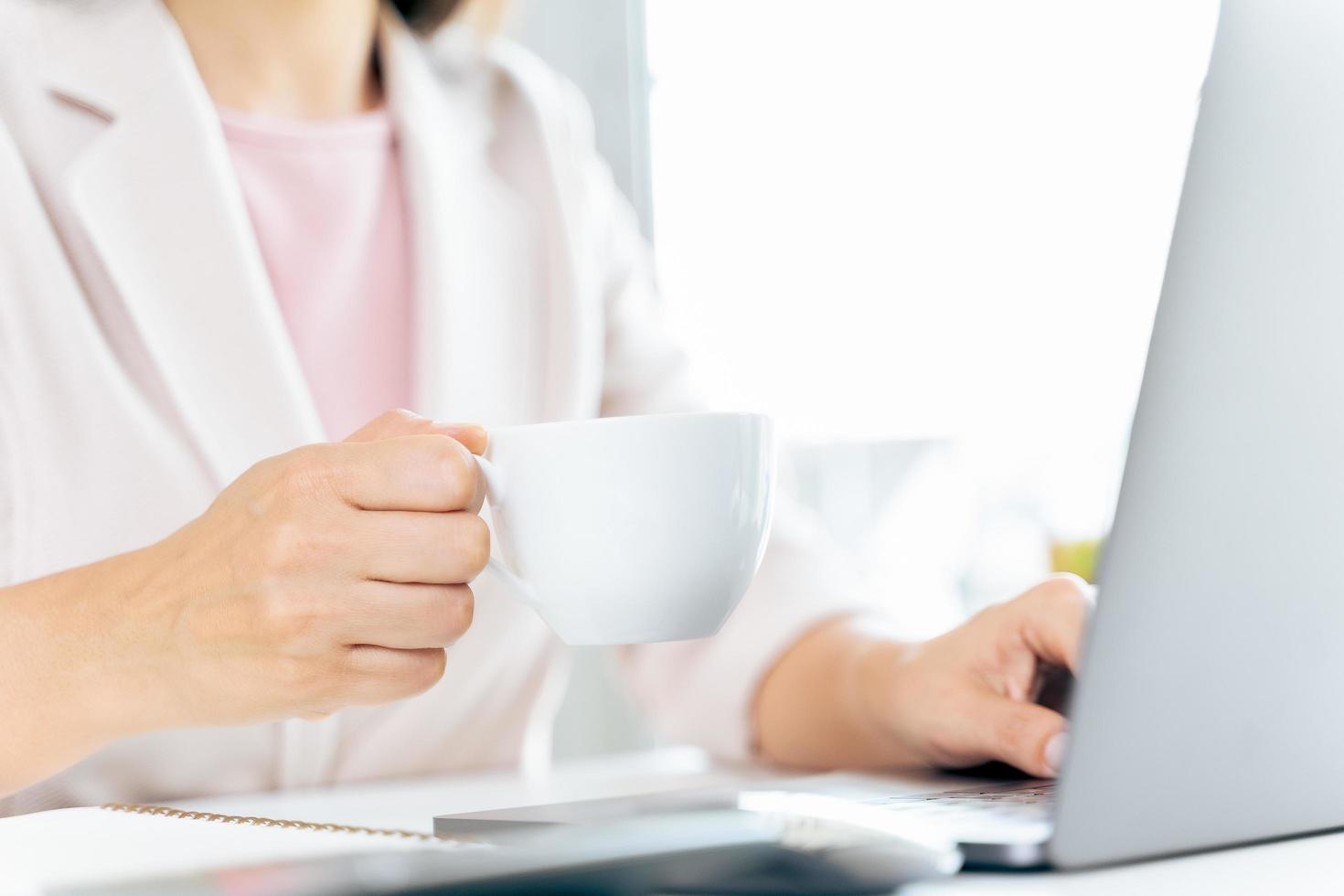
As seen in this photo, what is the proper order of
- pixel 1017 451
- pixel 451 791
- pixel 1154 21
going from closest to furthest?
pixel 451 791, pixel 1154 21, pixel 1017 451

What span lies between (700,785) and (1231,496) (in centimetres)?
38

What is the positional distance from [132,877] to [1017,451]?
2852mm

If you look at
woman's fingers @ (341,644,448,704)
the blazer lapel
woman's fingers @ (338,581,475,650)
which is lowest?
woman's fingers @ (341,644,448,704)

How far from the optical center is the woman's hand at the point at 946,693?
53cm

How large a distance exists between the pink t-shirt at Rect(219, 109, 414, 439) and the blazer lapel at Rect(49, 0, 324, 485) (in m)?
0.09

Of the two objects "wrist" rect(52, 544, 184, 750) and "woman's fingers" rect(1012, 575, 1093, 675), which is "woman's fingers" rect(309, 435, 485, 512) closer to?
"wrist" rect(52, 544, 184, 750)

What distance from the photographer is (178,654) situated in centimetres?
48

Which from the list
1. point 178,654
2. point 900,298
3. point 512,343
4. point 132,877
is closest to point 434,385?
point 512,343

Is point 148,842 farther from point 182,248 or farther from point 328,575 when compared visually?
point 182,248

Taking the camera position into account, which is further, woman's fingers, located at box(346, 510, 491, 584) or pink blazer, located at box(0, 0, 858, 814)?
pink blazer, located at box(0, 0, 858, 814)

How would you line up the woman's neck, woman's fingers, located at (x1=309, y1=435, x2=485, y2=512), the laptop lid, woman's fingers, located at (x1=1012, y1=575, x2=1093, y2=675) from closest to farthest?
1. the laptop lid
2. woman's fingers, located at (x1=309, y1=435, x2=485, y2=512)
3. woman's fingers, located at (x1=1012, y1=575, x2=1093, y2=675)
4. the woman's neck

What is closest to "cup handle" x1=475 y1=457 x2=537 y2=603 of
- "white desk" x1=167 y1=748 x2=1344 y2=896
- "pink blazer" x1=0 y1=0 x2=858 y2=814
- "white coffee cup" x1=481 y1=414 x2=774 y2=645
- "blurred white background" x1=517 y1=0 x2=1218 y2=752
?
"white coffee cup" x1=481 y1=414 x2=774 y2=645

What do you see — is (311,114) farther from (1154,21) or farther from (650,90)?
(1154,21)

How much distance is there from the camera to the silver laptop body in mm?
304
